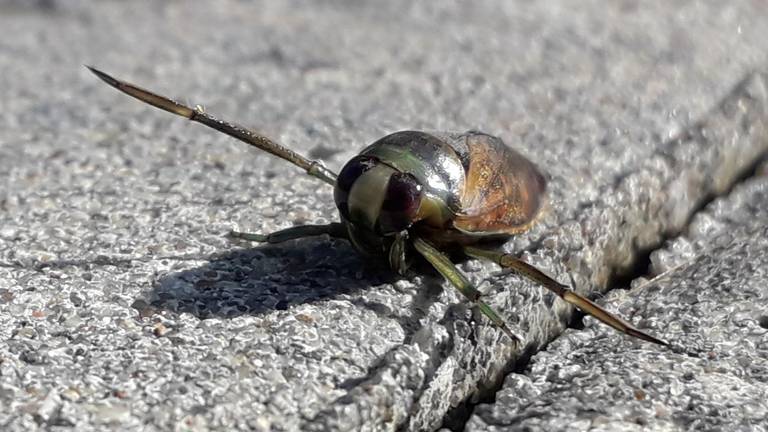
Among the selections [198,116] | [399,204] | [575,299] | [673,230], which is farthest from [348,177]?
[673,230]

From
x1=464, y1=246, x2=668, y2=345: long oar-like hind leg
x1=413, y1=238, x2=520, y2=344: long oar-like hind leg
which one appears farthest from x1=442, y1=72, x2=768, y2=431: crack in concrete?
x1=464, y1=246, x2=668, y2=345: long oar-like hind leg

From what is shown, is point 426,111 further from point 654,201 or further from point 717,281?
point 717,281

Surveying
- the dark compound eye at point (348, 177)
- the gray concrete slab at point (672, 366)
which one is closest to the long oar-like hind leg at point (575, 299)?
the gray concrete slab at point (672, 366)

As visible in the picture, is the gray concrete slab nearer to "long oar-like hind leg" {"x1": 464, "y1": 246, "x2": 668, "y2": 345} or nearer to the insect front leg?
"long oar-like hind leg" {"x1": 464, "y1": 246, "x2": 668, "y2": 345}

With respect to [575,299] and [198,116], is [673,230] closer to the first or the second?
[575,299]

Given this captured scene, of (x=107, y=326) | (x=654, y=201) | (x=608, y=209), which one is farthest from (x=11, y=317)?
(x=654, y=201)

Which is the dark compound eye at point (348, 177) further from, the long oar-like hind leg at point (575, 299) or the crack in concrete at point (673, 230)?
the crack in concrete at point (673, 230)

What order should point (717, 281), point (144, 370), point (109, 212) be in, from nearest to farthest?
point (144, 370), point (717, 281), point (109, 212)
